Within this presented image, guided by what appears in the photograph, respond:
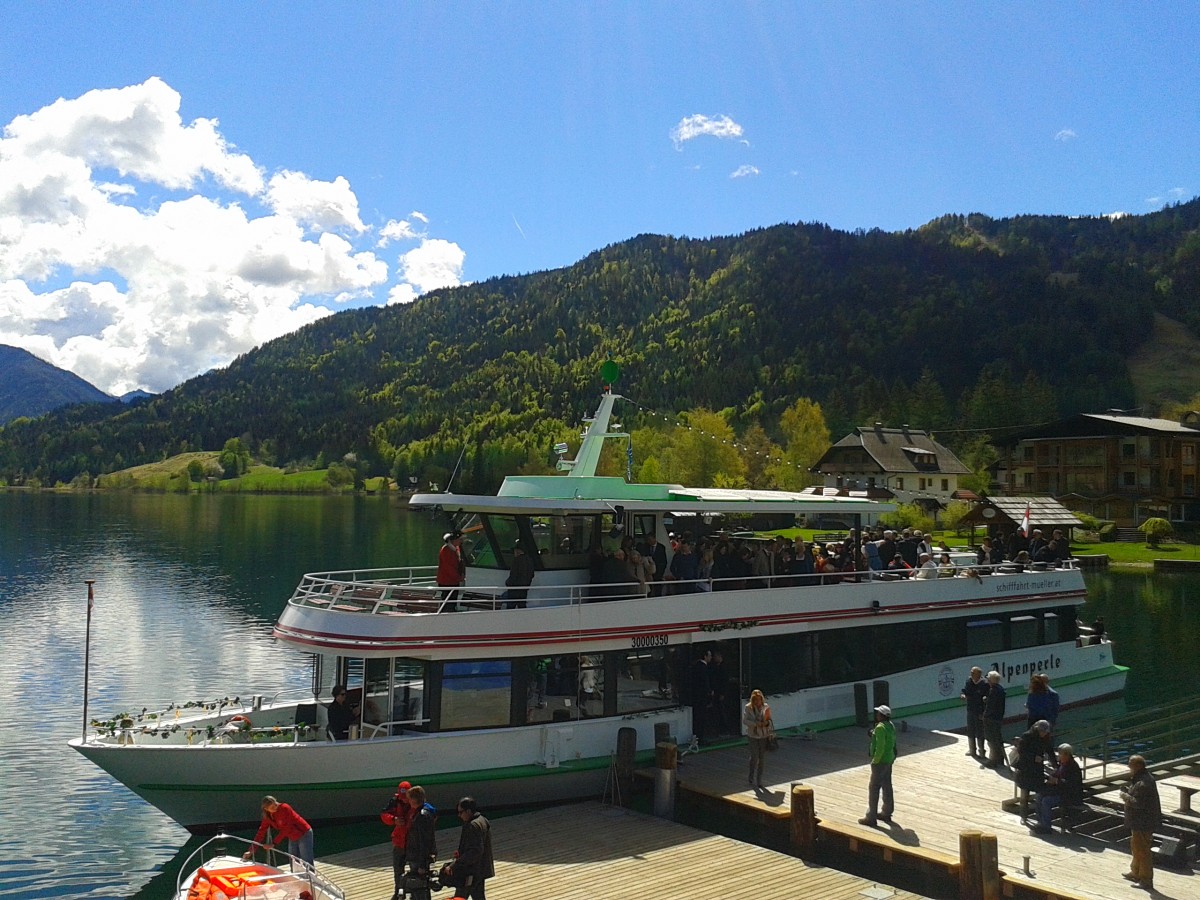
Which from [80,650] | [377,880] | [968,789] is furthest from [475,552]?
[80,650]

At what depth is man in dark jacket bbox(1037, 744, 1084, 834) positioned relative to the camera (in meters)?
12.6

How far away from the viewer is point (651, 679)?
16641 millimetres

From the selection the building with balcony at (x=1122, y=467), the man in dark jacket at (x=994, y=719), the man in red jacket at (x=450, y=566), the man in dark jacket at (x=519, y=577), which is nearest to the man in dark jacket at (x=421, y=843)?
the man in dark jacket at (x=519, y=577)

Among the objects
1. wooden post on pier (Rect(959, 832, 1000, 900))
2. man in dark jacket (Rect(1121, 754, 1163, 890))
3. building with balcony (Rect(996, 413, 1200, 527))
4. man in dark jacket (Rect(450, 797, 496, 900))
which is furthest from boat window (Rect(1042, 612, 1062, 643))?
building with balcony (Rect(996, 413, 1200, 527))

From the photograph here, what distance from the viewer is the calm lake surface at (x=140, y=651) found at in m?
→ 15.8

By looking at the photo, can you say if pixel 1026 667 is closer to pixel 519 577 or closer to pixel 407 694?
pixel 519 577

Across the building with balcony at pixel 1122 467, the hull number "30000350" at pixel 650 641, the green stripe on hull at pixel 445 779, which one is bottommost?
the green stripe on hull at pixel 445 779

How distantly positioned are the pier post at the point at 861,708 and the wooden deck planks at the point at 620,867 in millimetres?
6239

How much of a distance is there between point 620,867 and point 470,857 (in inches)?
118

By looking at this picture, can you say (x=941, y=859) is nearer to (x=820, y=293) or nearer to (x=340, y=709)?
(x=340, y=709)

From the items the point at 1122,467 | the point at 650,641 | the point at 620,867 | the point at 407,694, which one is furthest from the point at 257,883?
the point at 1122,467

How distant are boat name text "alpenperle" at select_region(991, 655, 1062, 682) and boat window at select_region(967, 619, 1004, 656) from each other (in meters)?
0.41

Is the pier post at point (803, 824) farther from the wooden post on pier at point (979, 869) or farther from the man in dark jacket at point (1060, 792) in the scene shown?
the man in dark jacket at point (1060, 792)

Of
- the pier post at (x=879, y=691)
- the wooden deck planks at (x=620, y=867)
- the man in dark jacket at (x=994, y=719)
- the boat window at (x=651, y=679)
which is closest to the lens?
the wooden deck planks at (x=620, y=867)
